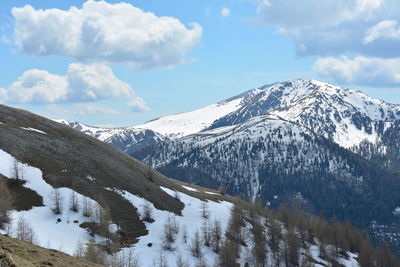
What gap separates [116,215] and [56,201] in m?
Answer: 16.2

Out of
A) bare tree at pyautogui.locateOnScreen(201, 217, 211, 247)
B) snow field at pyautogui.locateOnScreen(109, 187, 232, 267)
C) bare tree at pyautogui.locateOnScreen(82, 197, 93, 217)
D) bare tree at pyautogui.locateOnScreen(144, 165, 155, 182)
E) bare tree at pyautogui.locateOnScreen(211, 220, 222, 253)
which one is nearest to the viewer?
snow field at pyautogui.locateOnScreen(109, 187, 232, 267)

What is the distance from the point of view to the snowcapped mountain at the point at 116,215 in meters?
83.9

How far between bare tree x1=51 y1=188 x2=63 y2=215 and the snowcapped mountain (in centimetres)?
23

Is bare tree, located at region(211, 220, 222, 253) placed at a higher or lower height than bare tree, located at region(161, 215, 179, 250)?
lower

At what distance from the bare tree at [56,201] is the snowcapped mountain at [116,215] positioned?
226 mm

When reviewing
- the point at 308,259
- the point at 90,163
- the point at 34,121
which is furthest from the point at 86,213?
the point at 308,259

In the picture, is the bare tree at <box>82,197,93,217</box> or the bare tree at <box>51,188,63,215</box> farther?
the bare tree at <box>82,197,93,217</box>

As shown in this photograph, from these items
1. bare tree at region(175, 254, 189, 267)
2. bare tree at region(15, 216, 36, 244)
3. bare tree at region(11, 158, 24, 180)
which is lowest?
bare tree at region(175, 254, 189, 267)

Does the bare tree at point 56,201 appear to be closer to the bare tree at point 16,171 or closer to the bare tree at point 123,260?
the bare tree at point 16,171

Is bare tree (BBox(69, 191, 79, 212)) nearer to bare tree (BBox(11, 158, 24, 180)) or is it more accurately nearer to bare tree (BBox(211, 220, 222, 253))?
bare tree (BBox(11, 158, 24, 180))

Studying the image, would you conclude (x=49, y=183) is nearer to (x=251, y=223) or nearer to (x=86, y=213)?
(x=86, y=213)

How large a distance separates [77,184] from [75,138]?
39.9m

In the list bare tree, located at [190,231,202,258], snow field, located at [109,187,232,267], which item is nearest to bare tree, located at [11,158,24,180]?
snow field, located at [109,187,232,267]

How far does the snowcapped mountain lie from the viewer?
8394 centimetres
